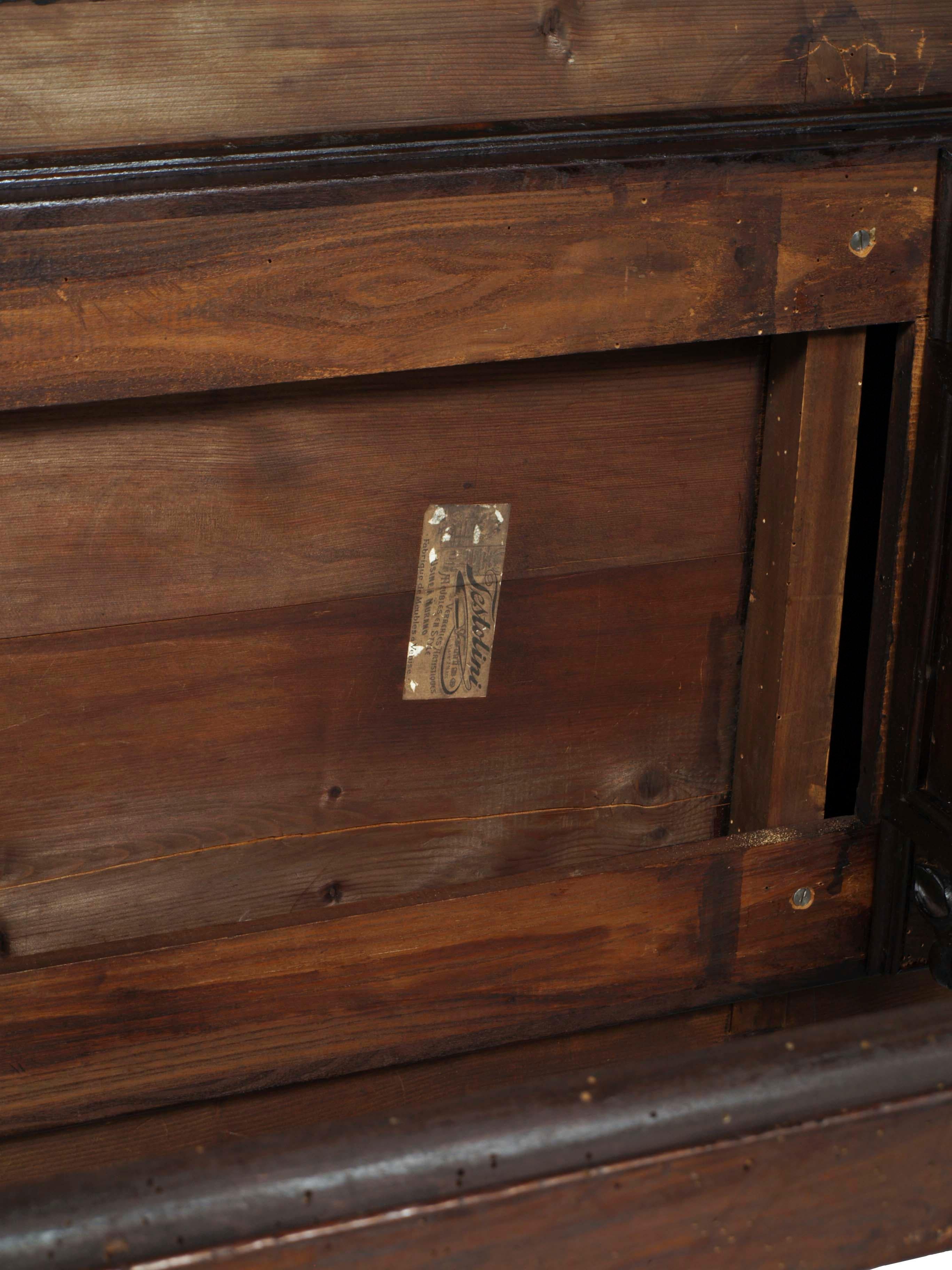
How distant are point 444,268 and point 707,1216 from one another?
0.75 metres

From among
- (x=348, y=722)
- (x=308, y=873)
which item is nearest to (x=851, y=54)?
(x=348, y=722)

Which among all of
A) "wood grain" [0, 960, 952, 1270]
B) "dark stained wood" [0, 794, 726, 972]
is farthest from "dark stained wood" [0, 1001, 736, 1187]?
"wood grain" [0, 960, 952, 1270]

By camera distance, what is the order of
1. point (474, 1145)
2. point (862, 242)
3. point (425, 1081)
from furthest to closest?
point (425, 1081), point (862, 242), point (474, 1145)

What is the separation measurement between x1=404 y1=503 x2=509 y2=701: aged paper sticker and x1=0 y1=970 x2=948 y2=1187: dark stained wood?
39cm

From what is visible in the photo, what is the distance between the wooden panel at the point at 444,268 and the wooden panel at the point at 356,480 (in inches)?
3.3

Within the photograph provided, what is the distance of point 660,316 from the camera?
1124 millimetres

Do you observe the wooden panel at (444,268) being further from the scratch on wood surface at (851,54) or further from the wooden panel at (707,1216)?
the wooden panel at (707,1216)

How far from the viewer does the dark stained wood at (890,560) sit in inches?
48.4

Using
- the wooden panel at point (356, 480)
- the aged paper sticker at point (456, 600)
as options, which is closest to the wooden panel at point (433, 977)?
the aged paper sticker at point (456, 600)

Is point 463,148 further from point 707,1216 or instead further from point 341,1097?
point 341,1097

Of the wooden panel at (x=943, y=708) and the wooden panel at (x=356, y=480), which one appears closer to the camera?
the wooden panel at (x=356, y=480)

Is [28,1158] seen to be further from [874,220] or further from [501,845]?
[874,220]

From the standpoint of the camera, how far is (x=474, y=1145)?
2.78 feet

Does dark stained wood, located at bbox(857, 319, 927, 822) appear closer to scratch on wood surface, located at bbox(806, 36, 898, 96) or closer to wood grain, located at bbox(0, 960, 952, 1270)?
scratch on wood surface, located at bbox(806, 36, 898, 96)
